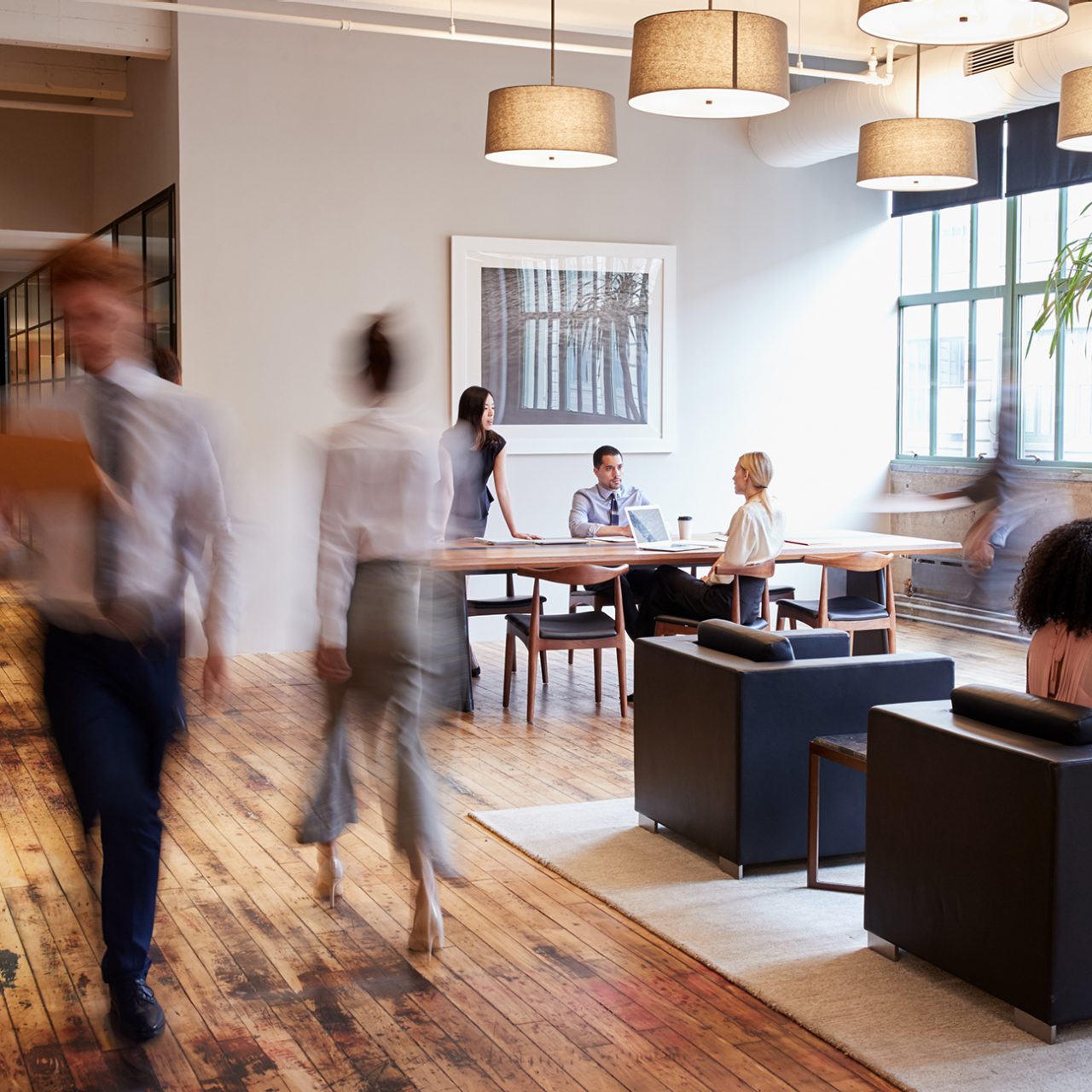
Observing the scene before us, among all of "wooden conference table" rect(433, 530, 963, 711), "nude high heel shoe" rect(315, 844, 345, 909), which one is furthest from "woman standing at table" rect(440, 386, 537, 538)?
"nude high heel shoe" rect(315, 844, 345, 909)

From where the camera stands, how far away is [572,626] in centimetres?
717

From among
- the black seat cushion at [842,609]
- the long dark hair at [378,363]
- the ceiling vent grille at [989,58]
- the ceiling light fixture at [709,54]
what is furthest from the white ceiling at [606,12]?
the long dark hair at [378,363]

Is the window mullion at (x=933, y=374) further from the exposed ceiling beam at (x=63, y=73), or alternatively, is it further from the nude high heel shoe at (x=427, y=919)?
the nude high heel shoe at (x=427, y=919)

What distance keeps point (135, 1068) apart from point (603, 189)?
7.60m

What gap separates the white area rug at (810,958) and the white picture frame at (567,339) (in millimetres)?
4677

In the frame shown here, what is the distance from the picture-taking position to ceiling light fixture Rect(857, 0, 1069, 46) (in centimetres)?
372

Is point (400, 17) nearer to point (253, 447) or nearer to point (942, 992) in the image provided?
point (253, 447)

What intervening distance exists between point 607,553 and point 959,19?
3.81 meters

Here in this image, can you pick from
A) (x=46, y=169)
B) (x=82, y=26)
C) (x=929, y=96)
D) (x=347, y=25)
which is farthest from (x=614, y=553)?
(x=46, y=169)

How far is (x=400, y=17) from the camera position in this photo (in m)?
9.19

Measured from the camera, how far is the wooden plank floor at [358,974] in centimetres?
324

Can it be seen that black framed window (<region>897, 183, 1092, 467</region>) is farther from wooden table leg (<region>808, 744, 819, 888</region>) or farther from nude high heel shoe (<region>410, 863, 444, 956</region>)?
nude high heel shoe (<region>410, 863, 444, 956</region>)

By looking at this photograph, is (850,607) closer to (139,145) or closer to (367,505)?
(367,505)

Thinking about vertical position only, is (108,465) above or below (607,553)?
above
